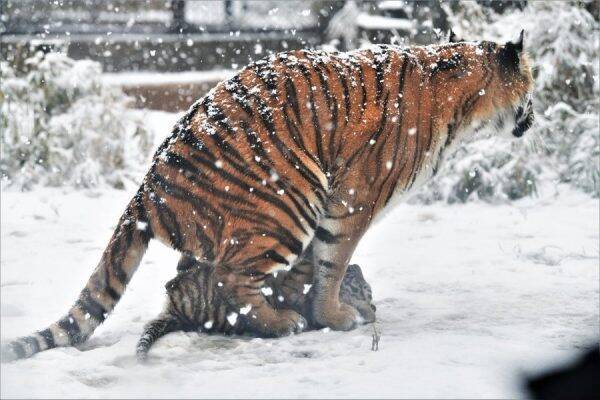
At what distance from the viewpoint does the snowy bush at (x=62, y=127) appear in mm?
7617

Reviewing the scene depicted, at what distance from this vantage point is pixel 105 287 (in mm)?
3824

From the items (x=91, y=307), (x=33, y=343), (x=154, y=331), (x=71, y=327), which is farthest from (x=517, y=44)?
(x=33, y=343)

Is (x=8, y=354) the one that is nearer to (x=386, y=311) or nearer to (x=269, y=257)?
(x=269, y=257)

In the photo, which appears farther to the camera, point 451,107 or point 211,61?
point 211,61

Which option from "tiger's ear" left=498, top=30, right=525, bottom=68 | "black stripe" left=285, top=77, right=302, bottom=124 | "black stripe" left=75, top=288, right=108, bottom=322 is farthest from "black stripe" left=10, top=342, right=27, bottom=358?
"tiger's ear" left=498, top=30, right=525, bottom=68

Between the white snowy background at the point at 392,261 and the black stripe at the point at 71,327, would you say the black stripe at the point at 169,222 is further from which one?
the black stripe at the point at 71,327

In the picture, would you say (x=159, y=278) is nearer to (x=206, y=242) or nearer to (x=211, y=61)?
(x=206, y=242)

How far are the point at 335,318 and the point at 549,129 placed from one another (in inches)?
153

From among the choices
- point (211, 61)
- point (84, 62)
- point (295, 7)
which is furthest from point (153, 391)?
point (295, 7)

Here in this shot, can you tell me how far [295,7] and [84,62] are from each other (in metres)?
5.37

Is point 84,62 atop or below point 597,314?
atop

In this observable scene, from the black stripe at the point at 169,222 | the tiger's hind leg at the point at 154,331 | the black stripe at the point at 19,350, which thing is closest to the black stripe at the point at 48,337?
the black stripe at the point at 19,350

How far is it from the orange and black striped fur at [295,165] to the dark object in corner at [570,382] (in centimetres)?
98

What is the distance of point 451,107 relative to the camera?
435 cm
